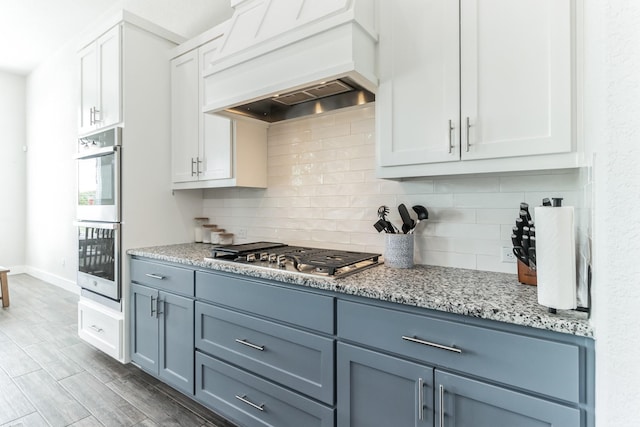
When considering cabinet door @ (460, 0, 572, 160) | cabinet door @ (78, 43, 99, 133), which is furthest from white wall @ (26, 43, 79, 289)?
cabinet door @ (460, 0, 572, 160)

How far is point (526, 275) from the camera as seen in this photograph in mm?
1438

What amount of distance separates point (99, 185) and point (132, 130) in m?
0.56

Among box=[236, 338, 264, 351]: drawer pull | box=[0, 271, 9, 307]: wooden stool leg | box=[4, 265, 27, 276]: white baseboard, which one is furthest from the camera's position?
box=[4, 265, 27, 276]: white baseboard

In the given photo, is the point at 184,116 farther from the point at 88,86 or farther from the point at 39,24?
the point at 39,24

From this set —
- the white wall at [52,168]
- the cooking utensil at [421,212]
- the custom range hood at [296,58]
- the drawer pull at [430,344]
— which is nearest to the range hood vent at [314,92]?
the custom range hood at [296,58]

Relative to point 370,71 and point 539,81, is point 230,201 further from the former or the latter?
point 539,81

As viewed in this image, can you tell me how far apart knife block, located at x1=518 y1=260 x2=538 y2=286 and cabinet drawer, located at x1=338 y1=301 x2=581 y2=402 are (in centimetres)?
46

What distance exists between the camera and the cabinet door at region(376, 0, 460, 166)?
57.9 inches

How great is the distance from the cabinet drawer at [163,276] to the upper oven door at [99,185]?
423 millimetres

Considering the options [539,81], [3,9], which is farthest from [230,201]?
[3,9]

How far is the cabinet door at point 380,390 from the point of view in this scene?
1229 mm

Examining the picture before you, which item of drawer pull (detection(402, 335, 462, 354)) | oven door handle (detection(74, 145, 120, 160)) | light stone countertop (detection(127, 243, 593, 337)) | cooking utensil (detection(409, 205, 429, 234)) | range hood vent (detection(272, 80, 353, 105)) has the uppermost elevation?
range hood vent (detection(272, 80, 353, 105))

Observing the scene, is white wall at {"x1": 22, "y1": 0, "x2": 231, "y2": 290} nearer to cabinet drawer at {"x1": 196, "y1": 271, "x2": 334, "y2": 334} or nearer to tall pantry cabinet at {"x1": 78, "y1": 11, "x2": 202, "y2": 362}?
tall pantry cabinet at {"x1": 78, "y1": 11, "x2": 202, "y2": 362}

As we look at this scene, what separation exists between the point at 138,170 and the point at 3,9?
3183 mm
